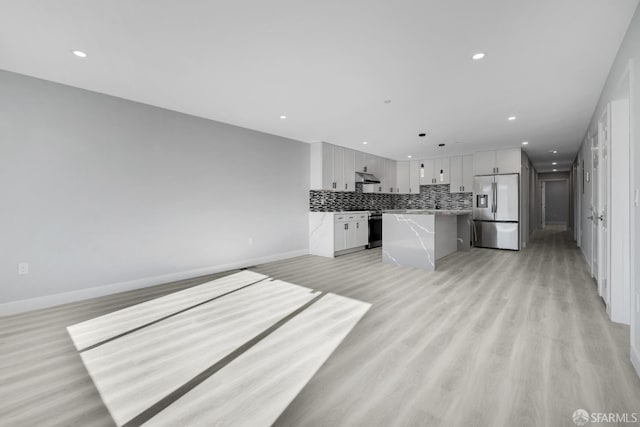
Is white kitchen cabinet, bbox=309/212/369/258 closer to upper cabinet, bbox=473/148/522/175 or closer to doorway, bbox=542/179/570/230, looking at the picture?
upper cabinet, bbox=473/148/522/175

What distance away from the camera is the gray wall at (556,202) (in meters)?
13.2

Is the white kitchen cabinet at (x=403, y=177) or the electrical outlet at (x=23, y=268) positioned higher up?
the white kitchen cabinet at (x=403, y=177)

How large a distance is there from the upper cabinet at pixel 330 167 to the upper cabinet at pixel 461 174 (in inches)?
116

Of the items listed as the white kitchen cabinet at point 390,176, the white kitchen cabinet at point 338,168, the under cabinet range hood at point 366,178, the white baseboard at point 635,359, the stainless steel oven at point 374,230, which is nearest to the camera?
the white baseboard at point 635,359

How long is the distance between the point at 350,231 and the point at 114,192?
4322mm

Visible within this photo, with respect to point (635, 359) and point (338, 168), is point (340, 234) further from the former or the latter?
point (635, 359)

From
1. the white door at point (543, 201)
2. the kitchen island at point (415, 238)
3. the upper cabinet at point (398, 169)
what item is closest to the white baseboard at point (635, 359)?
the kitchen island at point (415, 238)

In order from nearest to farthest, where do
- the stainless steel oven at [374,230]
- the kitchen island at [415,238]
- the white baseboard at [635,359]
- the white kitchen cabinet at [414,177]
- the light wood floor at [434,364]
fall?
the light wood floor at [434,364], the white baseboard at [635,359], the kitchen island at [415,238], the stainless steel oven at [374,230], the white kitchen cabinet at [414,177]

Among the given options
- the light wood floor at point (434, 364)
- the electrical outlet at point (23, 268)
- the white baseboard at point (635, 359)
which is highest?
the electrical outlet at point (23, 268)

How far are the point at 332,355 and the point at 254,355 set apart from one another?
57 centimetres

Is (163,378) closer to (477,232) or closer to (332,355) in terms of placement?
(332,355)

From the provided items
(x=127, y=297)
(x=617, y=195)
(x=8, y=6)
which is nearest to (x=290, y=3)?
(x=8, y=6)

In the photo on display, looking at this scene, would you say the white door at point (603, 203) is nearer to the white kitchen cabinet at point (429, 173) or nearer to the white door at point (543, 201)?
the white kitchen cabinet at point (429, 173)

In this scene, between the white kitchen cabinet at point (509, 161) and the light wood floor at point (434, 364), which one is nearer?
the light wood floor at point (434, 364)
